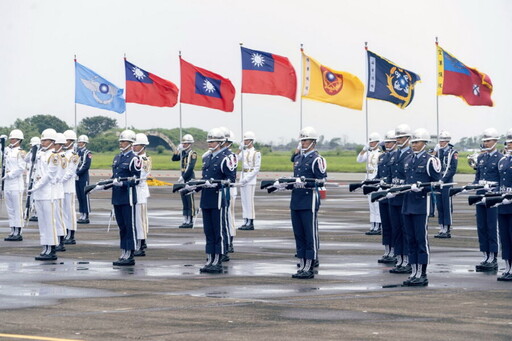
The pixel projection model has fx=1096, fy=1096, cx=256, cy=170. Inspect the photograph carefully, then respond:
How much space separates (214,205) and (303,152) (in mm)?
1714

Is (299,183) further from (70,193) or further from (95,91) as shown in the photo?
(95,91)

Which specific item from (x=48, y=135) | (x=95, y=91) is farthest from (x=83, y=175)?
(x=48, y=135)

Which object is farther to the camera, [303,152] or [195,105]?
[195,105]

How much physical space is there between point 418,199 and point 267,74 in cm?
1364

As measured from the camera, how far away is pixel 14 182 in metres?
23.4

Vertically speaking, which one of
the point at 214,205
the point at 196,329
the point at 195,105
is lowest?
the point at 196,329

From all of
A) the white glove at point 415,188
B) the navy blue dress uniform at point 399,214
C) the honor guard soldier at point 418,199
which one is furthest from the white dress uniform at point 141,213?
the white glove at point 415,188

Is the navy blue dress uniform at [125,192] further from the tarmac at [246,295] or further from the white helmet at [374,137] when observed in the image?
the white helmet at [374,137]

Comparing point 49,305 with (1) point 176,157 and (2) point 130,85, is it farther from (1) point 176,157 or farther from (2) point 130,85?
(2) point 130,85

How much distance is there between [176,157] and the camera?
26.9 meters

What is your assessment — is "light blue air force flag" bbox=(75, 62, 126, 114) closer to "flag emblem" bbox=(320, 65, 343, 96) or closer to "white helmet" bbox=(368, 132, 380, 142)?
"flag emblem" bbox=(320, 65, 343, 96)

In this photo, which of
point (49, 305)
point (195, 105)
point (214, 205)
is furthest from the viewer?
point (195, 105)

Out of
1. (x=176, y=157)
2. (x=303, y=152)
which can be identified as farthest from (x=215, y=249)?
(x=176, y=157)

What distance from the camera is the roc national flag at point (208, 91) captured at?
30547 mm
